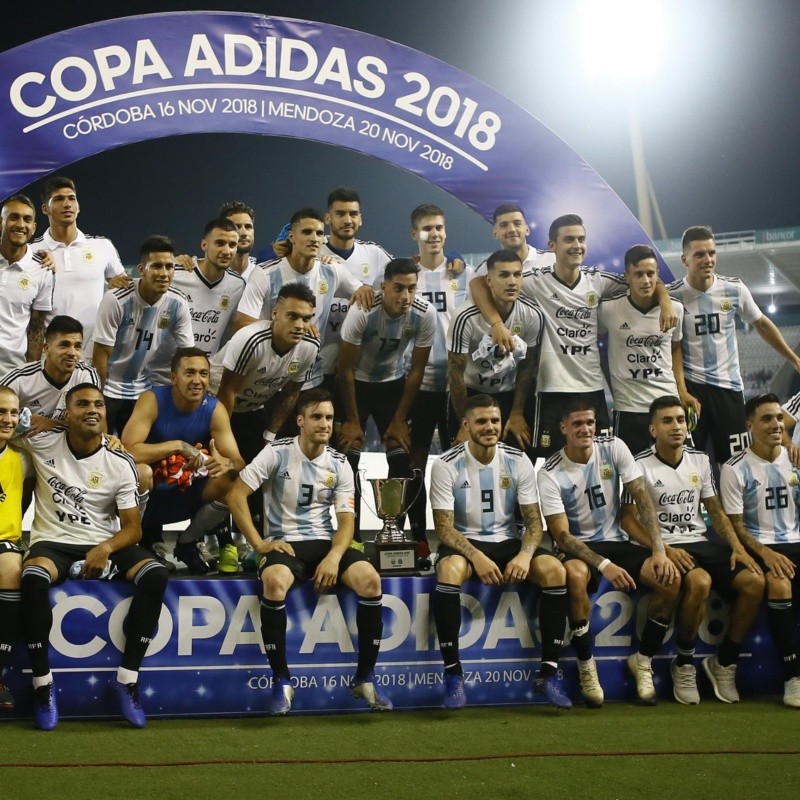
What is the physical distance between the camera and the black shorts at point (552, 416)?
18.5 feet

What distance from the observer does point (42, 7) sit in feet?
48.8

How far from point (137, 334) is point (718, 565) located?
317cm

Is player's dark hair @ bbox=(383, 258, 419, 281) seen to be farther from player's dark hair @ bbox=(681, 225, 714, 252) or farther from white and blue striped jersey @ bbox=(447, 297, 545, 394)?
player's dark hair @ bbox=(681, 225, 714, 252)

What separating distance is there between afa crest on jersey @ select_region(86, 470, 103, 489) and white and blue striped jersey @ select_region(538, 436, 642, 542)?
2.04 metres

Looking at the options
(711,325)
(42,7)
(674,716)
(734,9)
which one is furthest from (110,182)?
(674,716)

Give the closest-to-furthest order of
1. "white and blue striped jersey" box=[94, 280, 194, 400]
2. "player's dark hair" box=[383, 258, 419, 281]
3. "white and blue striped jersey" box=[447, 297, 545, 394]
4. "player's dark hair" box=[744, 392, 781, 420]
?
"player's dark hair" box=[744, 392, 781, 420] → "white and blue striped jersey" box=[94, 280, 194, 400] → "player's dark hair" box=[383, 258, 419, 281] → "white and blue striped jersey" box=[447, 297, 545, 394]

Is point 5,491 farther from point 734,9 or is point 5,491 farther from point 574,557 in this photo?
point 734,9

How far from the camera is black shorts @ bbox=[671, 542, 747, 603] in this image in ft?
15.6

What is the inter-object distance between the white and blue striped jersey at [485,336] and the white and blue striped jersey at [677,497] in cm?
97

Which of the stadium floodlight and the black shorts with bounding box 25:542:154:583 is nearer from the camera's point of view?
the black shorts with bounding box 25:542:154:583

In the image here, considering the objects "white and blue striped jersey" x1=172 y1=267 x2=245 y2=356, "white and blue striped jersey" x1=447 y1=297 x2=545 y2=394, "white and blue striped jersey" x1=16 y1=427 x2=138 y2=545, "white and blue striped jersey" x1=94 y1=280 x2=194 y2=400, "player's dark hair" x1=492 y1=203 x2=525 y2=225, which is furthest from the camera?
"player's dark hair" x1=492 y1=203 x2=525 y2=225

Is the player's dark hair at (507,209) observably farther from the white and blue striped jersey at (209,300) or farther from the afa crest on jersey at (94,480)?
the afa crest on jersey at (94,480)

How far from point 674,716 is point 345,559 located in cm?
158

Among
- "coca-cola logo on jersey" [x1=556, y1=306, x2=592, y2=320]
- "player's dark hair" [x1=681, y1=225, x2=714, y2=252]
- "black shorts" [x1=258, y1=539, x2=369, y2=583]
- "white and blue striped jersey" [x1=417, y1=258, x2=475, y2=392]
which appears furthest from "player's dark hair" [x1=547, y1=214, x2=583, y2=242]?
"black shorts" [x1=258, y1=539, x2=369, y2=583]
